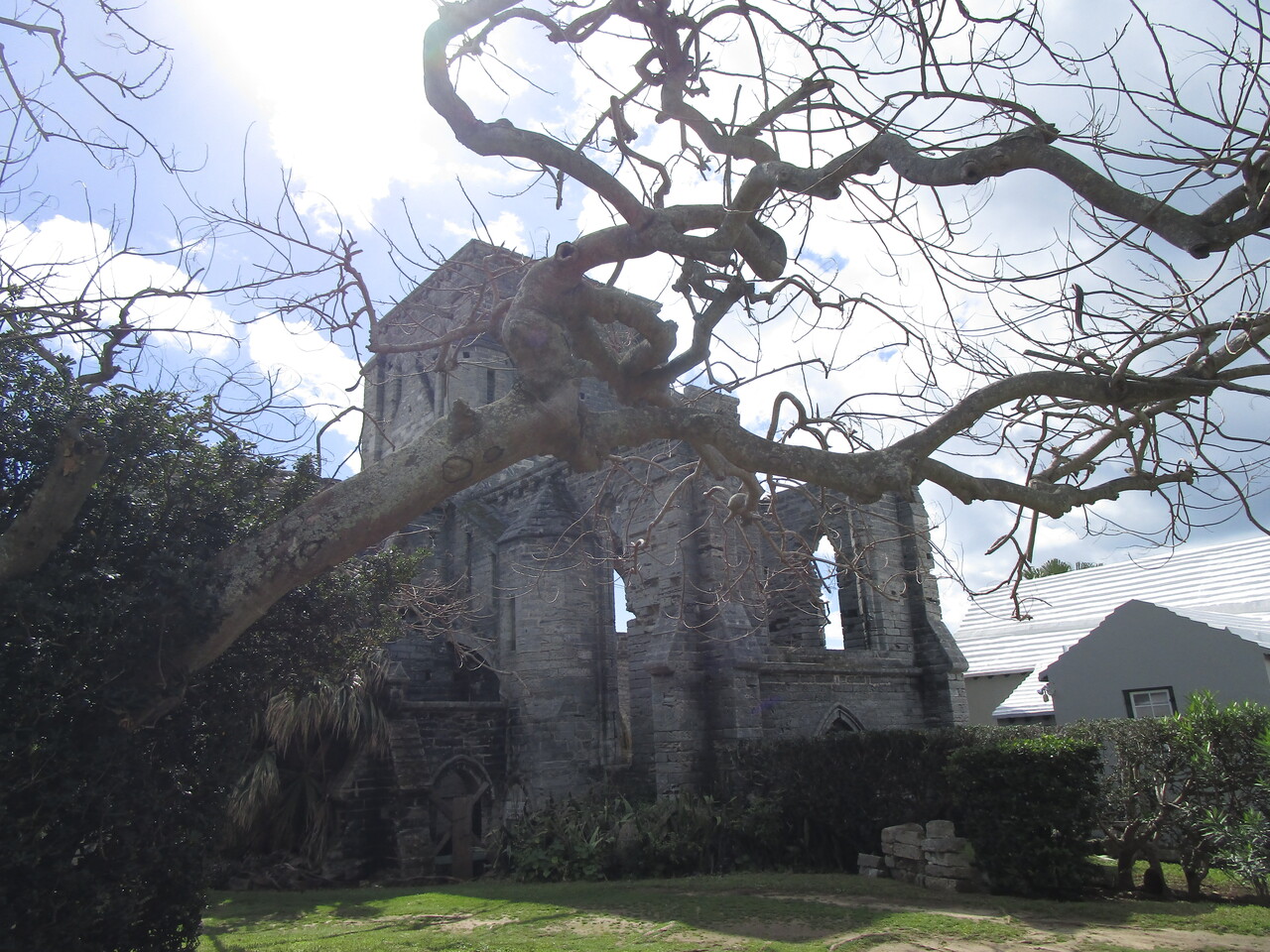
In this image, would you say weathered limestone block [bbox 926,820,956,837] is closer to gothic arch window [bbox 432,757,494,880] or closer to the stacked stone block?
the stacked stone block

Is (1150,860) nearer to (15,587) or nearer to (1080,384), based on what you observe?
(1080,384)

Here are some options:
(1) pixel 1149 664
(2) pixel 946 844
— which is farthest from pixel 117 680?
(1) pixel 1149 664

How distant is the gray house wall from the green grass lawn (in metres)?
7.94

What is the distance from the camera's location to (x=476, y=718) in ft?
55.1

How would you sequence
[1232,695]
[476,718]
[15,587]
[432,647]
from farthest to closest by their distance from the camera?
1. [432,647]
2. [476,718]
3. [1232,695]
4. [15,587]

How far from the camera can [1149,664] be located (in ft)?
51.2

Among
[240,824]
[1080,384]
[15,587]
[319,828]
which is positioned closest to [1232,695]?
[1080,384]

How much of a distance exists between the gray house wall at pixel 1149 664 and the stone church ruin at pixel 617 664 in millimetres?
2045

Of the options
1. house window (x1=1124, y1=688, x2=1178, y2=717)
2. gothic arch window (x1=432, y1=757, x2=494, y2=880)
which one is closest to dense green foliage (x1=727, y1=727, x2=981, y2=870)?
house window (x1=1124, y1=688, x2=1178, y2=717)

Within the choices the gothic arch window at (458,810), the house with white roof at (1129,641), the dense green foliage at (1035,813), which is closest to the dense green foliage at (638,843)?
the dense green foliage at (1035,813)

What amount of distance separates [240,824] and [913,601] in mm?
11897

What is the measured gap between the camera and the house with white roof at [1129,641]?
14859mm

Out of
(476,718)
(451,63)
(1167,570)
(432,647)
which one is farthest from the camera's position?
(1167,570)

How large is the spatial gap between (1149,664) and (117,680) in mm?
15951
